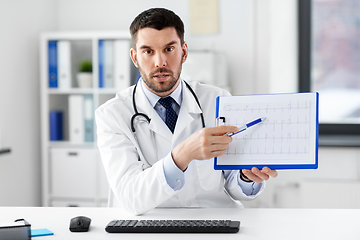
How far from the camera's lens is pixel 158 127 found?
4.94 feet

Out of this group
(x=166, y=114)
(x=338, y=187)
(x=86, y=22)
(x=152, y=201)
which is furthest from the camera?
(x=86, y=22)

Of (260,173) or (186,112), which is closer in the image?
(260,173)

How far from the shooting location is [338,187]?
2715 mm

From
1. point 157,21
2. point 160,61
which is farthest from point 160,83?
point 157,21

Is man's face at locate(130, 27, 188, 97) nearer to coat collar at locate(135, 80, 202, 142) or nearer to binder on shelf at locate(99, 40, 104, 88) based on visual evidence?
coat collar at locate(135, 80, 202, 142)

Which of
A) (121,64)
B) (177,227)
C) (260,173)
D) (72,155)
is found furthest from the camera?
(72,155)

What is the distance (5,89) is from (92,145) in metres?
0.71

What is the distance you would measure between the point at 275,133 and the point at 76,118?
2.05m

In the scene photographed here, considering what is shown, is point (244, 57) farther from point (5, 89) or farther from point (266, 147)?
point (266, 147)

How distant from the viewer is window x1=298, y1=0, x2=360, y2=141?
10.0ft

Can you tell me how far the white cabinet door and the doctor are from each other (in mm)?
1458

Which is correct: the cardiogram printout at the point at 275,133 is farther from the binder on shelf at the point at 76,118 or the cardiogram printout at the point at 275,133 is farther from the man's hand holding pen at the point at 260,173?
the binder on shelf at the point at 76,118

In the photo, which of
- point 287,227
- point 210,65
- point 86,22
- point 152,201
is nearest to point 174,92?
point 152,201

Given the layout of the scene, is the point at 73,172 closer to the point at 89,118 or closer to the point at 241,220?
the point at 89,118
